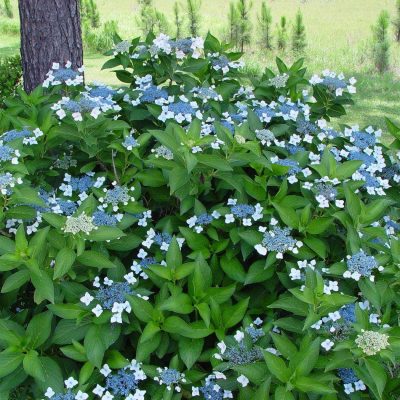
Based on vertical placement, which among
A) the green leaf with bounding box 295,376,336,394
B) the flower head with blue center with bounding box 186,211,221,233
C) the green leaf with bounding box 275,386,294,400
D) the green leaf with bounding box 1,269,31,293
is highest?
the flower head with blue center with bounding box 186,211,221,233

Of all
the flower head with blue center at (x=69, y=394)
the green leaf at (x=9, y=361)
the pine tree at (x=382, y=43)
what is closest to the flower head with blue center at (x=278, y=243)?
the flower head with blue center at (x=69, y=394)

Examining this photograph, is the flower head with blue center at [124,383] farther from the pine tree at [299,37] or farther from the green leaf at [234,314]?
the pine tree at [299,37]

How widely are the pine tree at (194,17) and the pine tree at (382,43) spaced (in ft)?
9.39

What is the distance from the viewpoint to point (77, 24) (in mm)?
3768

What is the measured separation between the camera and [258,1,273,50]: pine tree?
9.00m

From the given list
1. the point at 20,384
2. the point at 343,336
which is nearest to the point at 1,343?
the point at 20,384

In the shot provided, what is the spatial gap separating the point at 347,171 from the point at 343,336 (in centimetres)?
66

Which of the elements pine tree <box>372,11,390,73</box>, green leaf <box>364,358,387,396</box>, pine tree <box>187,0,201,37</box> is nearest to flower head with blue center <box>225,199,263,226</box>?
green leaf <box>364,358,387,396</box>

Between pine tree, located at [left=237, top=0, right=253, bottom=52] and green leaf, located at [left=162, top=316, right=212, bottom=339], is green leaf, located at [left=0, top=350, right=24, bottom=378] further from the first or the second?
pine tree, located at [left=237, top=0, right=253, bottom=52]

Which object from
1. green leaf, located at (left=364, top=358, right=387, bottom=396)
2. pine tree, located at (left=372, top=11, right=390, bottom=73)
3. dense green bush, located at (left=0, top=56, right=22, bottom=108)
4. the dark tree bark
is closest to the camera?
green leaf, located at (left=364, top=358, right=387, bottom=396)

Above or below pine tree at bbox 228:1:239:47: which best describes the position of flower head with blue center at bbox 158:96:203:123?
above

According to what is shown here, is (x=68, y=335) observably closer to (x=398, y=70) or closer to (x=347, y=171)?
(x=347, y=171)

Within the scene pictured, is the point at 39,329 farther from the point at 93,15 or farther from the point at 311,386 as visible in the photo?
the point at 93,15

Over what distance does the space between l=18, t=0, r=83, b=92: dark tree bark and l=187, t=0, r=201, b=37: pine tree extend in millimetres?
6101
